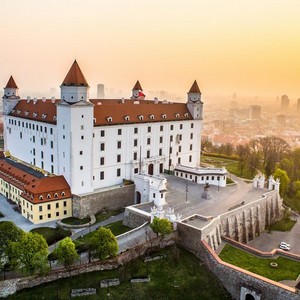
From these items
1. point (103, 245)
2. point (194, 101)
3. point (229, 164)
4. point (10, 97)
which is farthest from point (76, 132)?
point (229, 164)

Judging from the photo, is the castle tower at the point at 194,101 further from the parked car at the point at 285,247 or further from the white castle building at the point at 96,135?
the parked car at the point at 285,247

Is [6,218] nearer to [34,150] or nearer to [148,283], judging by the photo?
[34,150]

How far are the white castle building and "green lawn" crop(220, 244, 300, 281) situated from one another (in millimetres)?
19113

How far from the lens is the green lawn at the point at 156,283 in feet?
108

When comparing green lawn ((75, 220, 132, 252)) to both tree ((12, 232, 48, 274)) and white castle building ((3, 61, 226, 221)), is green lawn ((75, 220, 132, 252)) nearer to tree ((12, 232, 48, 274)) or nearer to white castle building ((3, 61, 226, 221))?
tree ((12, 232, 48, 274))

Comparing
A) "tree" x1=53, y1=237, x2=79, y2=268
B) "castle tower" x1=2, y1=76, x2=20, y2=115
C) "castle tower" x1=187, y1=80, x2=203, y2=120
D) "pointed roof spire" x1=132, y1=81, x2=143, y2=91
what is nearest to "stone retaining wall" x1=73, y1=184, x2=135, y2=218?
"tree" x1=53, y1=237, x2=79, y2=268

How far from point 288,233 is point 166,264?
74.8 ft

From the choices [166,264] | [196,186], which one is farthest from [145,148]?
[166,264]

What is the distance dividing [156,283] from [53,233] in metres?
15.5

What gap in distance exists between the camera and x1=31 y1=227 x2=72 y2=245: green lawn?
43.3 meters

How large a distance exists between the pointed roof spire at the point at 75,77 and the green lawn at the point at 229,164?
37.2m

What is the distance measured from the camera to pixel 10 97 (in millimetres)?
65250

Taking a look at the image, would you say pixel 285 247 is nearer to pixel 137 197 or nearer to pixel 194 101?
pixel 137 197

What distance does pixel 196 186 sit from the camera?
58.4 m
